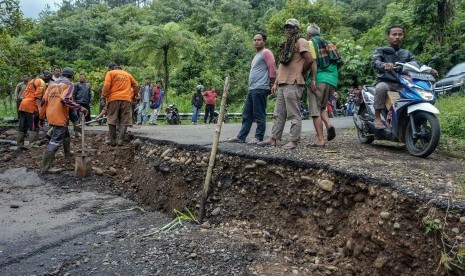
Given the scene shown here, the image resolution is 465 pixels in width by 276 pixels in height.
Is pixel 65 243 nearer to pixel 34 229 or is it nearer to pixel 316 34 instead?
pixel 34 229

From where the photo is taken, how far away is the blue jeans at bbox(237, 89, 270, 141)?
606 centimetres

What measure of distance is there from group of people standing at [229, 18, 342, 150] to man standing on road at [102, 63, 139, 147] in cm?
288

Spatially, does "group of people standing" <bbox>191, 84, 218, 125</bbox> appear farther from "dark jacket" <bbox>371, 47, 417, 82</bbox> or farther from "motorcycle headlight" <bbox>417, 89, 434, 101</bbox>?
"motorcycle headlight" <bbox>417, 89, 434, 101</bbox>

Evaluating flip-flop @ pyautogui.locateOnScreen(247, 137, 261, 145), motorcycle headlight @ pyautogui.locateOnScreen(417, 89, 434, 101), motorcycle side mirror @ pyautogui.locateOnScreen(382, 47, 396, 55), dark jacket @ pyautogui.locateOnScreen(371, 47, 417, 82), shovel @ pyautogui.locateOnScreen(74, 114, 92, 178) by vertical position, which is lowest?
shovel @ pyautogui.locateOnScreen(74, 114, 92, 178)

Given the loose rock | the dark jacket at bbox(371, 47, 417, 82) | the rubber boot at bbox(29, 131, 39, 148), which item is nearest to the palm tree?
the rubber boot at bbox(29, 131, 39, 148)

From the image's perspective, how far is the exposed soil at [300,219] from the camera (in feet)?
11.7

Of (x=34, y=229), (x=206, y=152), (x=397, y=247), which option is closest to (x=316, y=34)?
(x=206, y=152)

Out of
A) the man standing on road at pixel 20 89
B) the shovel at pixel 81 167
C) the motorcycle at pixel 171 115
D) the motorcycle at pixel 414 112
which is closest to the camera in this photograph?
the motorcycle at pixel 414 112

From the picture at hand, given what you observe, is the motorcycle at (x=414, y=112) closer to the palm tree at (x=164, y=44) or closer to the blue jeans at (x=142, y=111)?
the blue jeans at (x=142, y=111)

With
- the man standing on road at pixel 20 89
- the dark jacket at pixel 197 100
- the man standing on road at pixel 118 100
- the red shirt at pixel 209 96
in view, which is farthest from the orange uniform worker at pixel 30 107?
the red shirt at pixel 209 96

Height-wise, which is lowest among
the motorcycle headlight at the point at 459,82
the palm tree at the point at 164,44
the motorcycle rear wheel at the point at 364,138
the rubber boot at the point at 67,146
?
the rubber boot at the point at 67,146

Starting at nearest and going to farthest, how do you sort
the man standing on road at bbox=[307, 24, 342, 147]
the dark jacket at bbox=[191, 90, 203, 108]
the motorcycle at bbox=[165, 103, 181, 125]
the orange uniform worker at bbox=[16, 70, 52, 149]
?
the man standing on road at bbox=[307, 24, 342, 147], the orange uniform worker at bbox=[16, 70, 52, 149], the dark jacket at bbox=[191, 90, 203, 108], the motorcycle at bbox=[165, 103, 181, 125]

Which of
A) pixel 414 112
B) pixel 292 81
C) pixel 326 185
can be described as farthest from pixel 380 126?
pixel 326 185

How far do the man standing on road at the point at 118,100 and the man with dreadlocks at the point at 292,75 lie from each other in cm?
365
